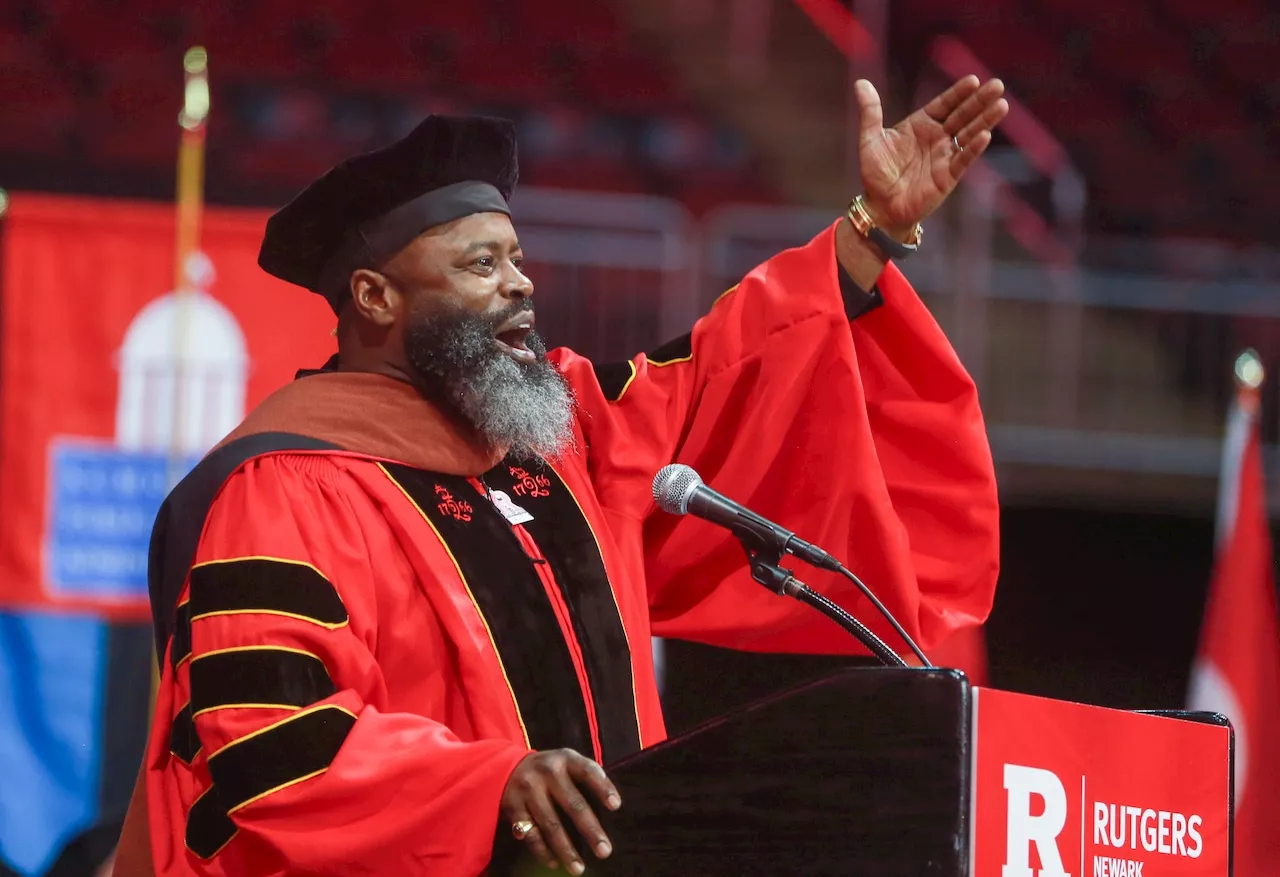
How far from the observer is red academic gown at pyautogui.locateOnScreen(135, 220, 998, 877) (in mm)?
2148

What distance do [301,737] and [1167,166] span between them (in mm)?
8455

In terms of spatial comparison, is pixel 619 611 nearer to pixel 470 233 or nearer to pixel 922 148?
pixel 470 233

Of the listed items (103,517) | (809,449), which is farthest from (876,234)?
(103,517)

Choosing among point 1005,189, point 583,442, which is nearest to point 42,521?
point 583,442

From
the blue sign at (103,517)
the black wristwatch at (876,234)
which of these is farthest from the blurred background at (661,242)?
the black wristwatch at (876,234)

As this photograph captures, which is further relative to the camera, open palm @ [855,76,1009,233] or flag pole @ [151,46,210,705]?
flag pole @ [151,46,210,705]

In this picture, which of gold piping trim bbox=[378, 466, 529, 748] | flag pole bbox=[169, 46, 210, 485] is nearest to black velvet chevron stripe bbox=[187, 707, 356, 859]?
gold piping trim bbox=[378, 466, 529, 748]

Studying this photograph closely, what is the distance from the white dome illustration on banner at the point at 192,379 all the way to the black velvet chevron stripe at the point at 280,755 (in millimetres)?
3632

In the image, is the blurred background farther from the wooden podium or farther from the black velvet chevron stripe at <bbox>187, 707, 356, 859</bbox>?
the wooden podium

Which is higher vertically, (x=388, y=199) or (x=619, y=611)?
(x=388, y=199)

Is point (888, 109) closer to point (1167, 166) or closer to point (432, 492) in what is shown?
point (1167, 166)

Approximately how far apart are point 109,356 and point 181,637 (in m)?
3.54

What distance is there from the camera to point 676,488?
2.43 m

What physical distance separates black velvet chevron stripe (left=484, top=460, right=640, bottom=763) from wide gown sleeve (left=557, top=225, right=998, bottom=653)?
16cm
